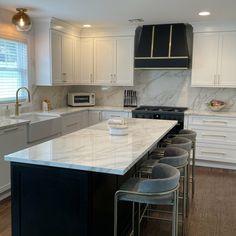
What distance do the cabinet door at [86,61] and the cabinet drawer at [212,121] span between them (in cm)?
211

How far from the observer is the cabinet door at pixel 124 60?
5453mm

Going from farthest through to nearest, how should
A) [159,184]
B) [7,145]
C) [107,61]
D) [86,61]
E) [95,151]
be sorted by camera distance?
1. [86,61]
2. [107,61]
3. [7,145]
4. [95,151]
5. [159,184]

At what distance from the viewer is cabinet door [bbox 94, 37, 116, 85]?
5598mm

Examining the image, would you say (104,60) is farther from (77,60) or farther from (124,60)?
(77,60)

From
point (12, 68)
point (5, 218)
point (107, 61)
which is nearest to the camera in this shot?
point (5, 218)

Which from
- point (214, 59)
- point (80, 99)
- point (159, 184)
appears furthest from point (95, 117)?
point (159, 184)

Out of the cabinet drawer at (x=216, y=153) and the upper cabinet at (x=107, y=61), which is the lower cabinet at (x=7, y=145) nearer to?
the upper cabinet at (x=107, y=61)

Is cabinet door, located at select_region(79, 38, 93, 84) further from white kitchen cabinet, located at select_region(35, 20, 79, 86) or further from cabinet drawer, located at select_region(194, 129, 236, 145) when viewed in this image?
cabinet drawer, located at select_region(194, 129, 236, 145)

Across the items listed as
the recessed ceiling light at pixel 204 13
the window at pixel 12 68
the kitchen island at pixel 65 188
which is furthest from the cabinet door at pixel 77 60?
the kitchen island at pixel 65 188

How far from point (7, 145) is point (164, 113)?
2625 mm

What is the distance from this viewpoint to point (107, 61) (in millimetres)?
5641

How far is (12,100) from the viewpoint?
4.50 meters

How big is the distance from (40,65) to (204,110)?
2946 millimetres

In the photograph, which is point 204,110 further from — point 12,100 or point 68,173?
point 68,173
